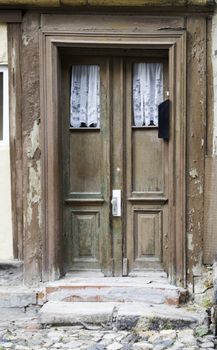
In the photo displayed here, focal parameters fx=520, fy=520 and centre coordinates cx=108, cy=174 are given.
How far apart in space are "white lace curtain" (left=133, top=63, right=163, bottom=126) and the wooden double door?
0.06 m

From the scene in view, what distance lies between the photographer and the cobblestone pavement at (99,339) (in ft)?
15.3

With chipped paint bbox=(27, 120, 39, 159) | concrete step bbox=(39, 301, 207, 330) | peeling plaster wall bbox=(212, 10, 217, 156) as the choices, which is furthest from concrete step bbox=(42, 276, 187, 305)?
peeling plaster wall bbox=(212, 10, 217, 156)

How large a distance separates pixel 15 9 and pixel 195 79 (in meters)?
2.02

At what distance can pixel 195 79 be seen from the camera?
216 inches

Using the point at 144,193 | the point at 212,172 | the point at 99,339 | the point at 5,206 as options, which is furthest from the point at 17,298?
the point at 212,172

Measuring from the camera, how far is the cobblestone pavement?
4672 mm

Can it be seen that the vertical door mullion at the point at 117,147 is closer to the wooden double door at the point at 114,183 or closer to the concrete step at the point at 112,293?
the wooden double door at the point at 114,183

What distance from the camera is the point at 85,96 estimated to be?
5.79m

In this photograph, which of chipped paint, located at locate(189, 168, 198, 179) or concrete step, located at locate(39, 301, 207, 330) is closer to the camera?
concrete step, located at locate(39, 301, 207, 330)

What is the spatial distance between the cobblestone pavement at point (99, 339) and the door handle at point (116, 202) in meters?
1.28

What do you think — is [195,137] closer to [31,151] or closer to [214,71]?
[214,71]

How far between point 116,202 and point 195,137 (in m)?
1.12

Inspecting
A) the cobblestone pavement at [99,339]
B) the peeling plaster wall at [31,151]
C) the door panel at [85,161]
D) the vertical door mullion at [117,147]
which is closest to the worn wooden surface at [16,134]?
the peeling plaster wall at [31,151]

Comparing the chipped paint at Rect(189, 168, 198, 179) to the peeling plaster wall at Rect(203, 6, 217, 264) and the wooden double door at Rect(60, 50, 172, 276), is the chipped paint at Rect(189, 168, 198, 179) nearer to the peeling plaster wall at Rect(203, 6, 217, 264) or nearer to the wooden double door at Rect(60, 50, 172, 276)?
the peeling plaster wall at Rect(203, 6, 217, 264)
